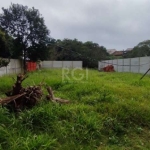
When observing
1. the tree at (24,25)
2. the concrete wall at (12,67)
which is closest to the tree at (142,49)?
the tree at (24,25)

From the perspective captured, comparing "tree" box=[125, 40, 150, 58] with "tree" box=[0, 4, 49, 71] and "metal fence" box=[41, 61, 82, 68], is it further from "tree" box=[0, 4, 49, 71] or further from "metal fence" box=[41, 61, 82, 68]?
"tree" box=[0, 4, 49, 71]

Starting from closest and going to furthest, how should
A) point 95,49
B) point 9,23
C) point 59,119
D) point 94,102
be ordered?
point 59,119 < point 94,102 < point 9,23 < point 95,49

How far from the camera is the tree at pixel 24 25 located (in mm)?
13531

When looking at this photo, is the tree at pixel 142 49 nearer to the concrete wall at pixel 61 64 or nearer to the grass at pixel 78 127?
the concrete wall at pixel 61 64

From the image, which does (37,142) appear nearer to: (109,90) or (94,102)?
(94,102)

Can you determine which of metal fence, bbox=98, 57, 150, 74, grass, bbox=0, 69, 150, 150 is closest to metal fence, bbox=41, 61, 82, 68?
metal fence, bbox=98, 57, 150, 74

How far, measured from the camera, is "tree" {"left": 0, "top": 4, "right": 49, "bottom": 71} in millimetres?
13531

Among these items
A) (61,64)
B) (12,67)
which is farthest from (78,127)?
(61,64)

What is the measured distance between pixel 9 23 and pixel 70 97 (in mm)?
11460

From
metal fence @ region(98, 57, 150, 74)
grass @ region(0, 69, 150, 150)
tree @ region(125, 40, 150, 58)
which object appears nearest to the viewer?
grass @ region(0, 69, 150, 150)

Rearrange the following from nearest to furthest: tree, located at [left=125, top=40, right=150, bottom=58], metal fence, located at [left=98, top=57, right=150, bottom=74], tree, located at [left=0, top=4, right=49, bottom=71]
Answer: metal fence, located at [left=98, top=57, right=150, bottom=74], tree, located at [left=0, top=4, right=49, bottom=71], tree, located at [left=125, top=40, right=150, bottom=58]

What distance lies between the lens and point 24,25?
13.5 meters

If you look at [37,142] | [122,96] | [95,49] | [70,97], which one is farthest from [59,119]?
[95,49]

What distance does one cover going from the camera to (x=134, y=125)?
9.59 feet
